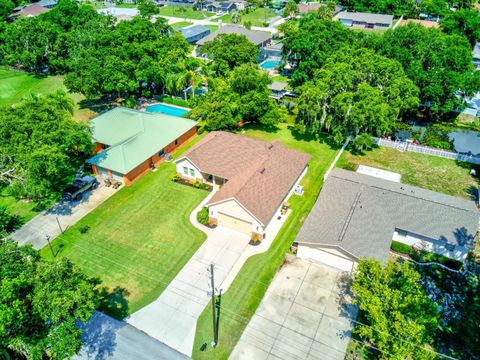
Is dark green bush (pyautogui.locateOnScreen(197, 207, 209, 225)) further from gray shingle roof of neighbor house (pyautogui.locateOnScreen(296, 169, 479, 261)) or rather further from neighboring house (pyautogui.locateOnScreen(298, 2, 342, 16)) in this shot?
neighboring house (pyautogui.locateOnScreen(298, 2, 342, 16))

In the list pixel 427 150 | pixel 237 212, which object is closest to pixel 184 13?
pixel 427 150

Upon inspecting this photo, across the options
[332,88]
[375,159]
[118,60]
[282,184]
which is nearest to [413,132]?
[375,159]

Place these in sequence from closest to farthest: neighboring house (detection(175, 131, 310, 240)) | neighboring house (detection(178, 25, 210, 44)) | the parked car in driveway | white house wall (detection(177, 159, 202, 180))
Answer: neighboring house (detection(175, 131, 310, 240)), the parked car in driveway, white house wall (detection(177, 159, 202, 180)), neighboring house (detection(178, 25, 210, 44))

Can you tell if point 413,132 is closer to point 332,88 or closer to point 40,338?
point 332,88

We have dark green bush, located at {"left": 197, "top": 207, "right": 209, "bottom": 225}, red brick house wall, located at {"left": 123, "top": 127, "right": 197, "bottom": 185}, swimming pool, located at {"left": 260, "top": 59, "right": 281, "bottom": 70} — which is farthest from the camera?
swimming pool, located at {"left": 260, "top": 59, "right": 281, "bottom": 70}

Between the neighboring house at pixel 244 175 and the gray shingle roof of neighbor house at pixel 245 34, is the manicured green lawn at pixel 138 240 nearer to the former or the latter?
the neighboring house at pixel 244 175

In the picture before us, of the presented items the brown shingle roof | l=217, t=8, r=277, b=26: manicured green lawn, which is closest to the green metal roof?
the brown shingle roof

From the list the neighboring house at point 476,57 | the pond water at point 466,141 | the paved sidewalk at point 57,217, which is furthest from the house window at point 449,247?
the neighboring house at point 476,57

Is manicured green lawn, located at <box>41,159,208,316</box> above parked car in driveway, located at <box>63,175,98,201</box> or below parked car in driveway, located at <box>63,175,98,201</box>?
below
